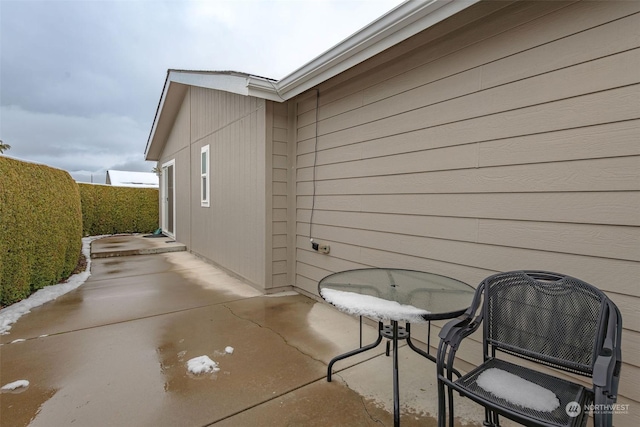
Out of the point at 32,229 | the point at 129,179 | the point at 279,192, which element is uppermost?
the point at 129,179

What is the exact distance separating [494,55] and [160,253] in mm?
7761

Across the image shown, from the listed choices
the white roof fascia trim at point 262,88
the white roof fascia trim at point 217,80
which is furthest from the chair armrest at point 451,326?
the white roof fascia trim at point 217,80

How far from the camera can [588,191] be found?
1659mm

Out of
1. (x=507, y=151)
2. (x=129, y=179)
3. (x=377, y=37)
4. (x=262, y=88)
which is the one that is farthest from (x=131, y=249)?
(x=129, y=179)

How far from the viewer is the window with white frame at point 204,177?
648 cm

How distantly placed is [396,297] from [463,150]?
4.02 feet

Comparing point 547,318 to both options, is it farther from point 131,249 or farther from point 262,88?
point 131,249

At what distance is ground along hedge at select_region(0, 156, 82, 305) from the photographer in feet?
11.3

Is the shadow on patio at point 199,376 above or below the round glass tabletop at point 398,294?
below

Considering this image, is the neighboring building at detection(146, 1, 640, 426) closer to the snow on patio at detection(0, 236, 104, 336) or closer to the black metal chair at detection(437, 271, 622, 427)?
the black metal chair at detection(437, 271, 622, 427)

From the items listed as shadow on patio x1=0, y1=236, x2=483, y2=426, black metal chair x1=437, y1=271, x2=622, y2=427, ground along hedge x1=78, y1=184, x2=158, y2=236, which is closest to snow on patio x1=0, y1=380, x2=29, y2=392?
shadow on patio x1=0, y1=236, x2=483, y2=426

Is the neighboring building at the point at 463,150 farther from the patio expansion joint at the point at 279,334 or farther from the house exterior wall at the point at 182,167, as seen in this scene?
the house exterior wall at the point at 182,167

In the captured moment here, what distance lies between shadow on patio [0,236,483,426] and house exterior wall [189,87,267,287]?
1102 millimetres

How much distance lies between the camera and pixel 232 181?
5.28 metres
